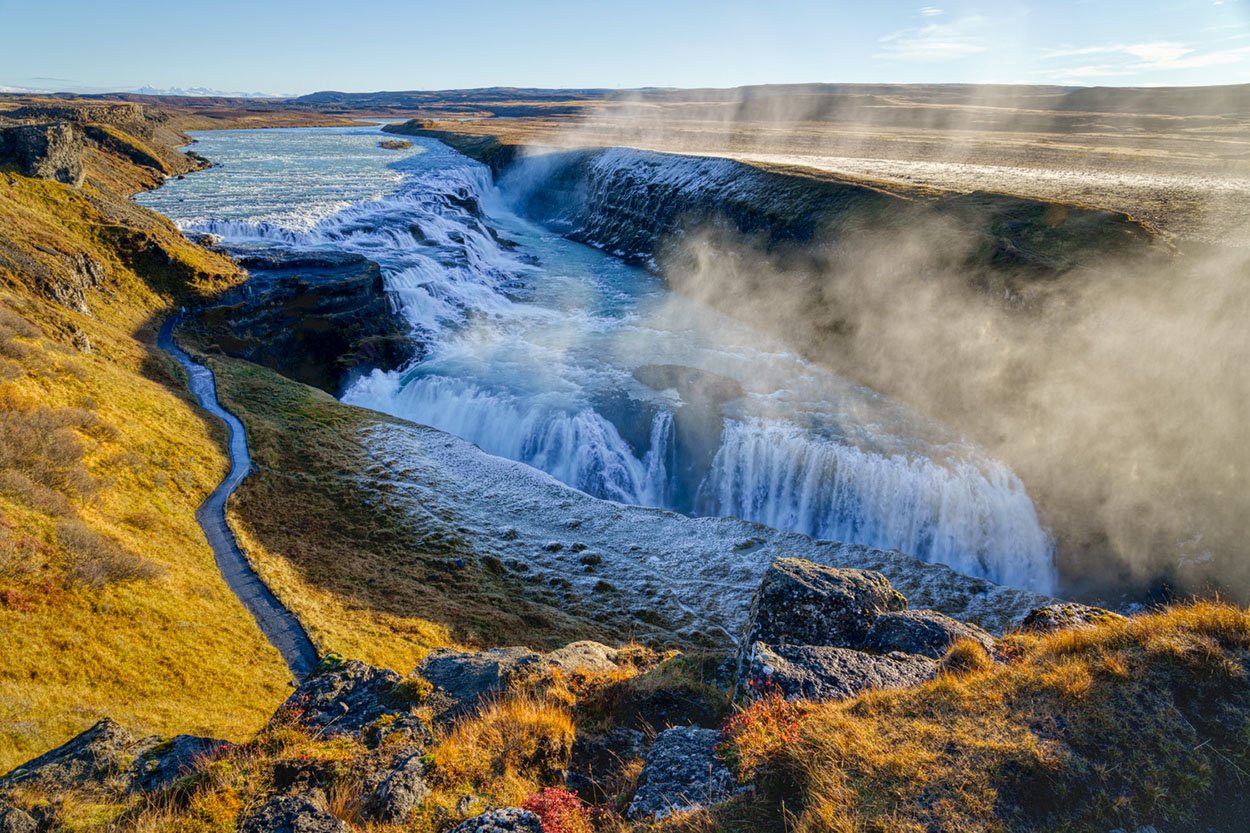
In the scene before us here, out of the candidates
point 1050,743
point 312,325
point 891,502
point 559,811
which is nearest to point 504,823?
point 559,811

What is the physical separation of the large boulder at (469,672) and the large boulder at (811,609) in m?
3.75

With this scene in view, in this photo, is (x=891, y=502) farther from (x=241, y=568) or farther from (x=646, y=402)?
(x=241, y=568)

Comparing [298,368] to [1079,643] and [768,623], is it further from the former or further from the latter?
[1079,643]

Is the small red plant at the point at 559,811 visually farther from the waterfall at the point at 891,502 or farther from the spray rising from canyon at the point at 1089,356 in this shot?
the spray rising from canyon at the point at 1089,356

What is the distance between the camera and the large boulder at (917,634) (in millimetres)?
8688

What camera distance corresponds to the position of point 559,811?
579 centimetres

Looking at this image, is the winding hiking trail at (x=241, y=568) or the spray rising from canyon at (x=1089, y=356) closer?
the winding hiking trail at (x=241, y=568)

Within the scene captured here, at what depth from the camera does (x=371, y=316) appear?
34.9 meters

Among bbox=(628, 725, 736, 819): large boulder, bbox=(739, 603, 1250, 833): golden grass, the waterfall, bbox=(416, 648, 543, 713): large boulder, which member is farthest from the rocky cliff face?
bbox=(628, 725, 736, 819): large boulder

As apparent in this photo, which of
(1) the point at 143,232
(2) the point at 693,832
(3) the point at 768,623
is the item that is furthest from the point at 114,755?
(1) the point at 143,232

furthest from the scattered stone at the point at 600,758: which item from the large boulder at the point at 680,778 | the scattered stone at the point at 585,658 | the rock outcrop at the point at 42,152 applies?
the rock outcrop at the point at 42,152

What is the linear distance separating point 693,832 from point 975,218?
3623 centimetres

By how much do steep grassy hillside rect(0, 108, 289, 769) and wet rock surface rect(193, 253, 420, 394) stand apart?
3788 mm

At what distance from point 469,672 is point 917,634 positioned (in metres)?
6.88
